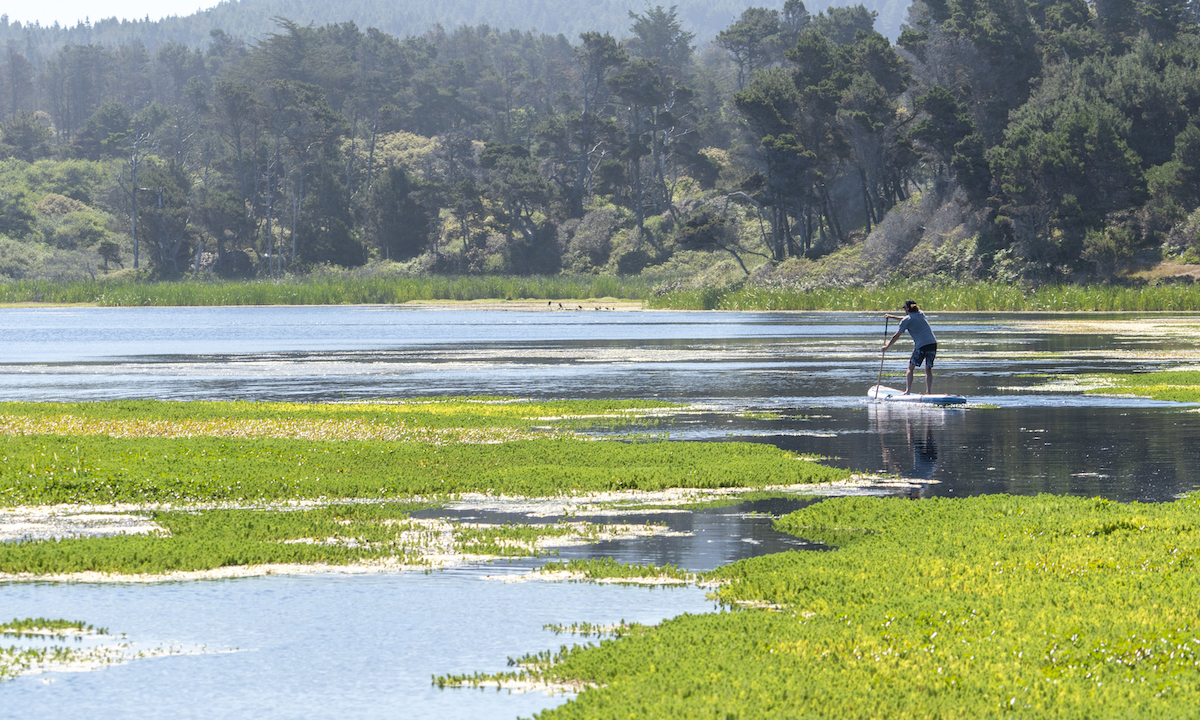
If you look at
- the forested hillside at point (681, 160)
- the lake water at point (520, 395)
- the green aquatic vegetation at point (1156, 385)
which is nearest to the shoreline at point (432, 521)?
the lake water at point (520, 395)

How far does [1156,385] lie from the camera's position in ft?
98.8

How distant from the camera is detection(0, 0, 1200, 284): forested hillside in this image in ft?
269

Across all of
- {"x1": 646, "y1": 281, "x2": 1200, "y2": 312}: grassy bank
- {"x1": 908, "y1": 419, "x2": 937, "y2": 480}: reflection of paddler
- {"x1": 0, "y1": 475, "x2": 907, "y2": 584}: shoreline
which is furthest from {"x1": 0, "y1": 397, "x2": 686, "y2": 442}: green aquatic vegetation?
{"x1": 646, "y1": 281, "x2": 1200, "y2": 312}: grassy bank

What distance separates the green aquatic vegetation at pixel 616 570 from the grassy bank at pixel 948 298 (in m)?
64.9

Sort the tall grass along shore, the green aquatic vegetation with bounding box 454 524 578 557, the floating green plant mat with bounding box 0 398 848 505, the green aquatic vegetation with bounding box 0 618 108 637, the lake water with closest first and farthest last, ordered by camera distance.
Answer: the lake water < the green aquatic vegetation with bounding box 0 618 108 637 < the green aquatic vegetation with bounding box 454 524 578 557 < the floating green plant mat with bounding box 0 398 848 505 < the tall grass along shore

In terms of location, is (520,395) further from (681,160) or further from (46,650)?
(681,160)

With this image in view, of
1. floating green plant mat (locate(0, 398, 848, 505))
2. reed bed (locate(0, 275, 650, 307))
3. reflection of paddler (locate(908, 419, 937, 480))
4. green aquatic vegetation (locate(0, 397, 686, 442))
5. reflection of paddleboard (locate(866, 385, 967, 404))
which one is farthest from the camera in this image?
reed bed (locate(0, 275, 650, 307))

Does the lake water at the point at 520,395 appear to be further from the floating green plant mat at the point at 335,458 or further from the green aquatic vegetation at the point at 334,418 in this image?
the green aquatic vegetation at the point at 334,418

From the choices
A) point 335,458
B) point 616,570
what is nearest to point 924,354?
point 335,458

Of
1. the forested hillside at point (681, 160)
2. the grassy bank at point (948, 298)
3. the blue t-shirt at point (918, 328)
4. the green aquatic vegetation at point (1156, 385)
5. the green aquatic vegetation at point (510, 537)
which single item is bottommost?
the green aquatic vegetation at point (1156, 385)

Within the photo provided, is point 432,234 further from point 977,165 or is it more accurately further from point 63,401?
point 63,401

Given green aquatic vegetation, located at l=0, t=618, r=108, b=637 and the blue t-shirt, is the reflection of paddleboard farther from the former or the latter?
green aquatic vegetation, located at l=0, t=618, r=108, b=637

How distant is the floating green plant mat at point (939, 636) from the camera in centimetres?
809

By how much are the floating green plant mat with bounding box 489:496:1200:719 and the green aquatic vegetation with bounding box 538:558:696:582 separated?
0.54 m
